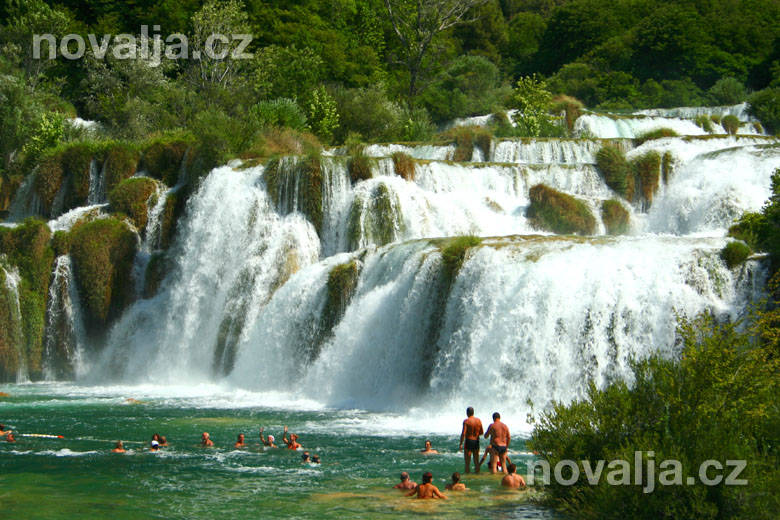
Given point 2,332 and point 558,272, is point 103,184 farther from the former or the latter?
point 558,272

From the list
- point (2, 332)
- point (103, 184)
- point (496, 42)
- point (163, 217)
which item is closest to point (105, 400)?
point (2, 332)

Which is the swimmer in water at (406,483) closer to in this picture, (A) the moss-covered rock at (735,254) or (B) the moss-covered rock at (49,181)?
(A) the moss-covered rock at (735,254)

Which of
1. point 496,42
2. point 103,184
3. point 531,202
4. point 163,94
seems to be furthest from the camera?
point 496,42

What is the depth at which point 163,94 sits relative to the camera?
47.8m

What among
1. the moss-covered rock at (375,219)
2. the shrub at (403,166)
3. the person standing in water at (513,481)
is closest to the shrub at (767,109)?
the shrub at (403,166)

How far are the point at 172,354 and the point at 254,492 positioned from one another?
17182 millimetres

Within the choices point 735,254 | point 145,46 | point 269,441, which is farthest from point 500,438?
point 145,46

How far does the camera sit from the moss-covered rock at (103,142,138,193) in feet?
119

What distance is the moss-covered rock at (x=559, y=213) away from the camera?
104 feet

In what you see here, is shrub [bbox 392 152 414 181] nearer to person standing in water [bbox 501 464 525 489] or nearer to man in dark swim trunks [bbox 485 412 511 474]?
man in dark swim trunks [bbox 485 412 511 474]

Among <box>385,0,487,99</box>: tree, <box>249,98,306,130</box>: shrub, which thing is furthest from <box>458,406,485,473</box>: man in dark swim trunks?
<box>385,0,487,99</box>: tree

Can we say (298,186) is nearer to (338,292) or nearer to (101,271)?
(338,292)

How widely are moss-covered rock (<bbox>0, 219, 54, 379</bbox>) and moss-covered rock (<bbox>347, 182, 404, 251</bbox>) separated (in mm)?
10823

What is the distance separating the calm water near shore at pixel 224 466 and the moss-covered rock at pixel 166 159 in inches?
485
